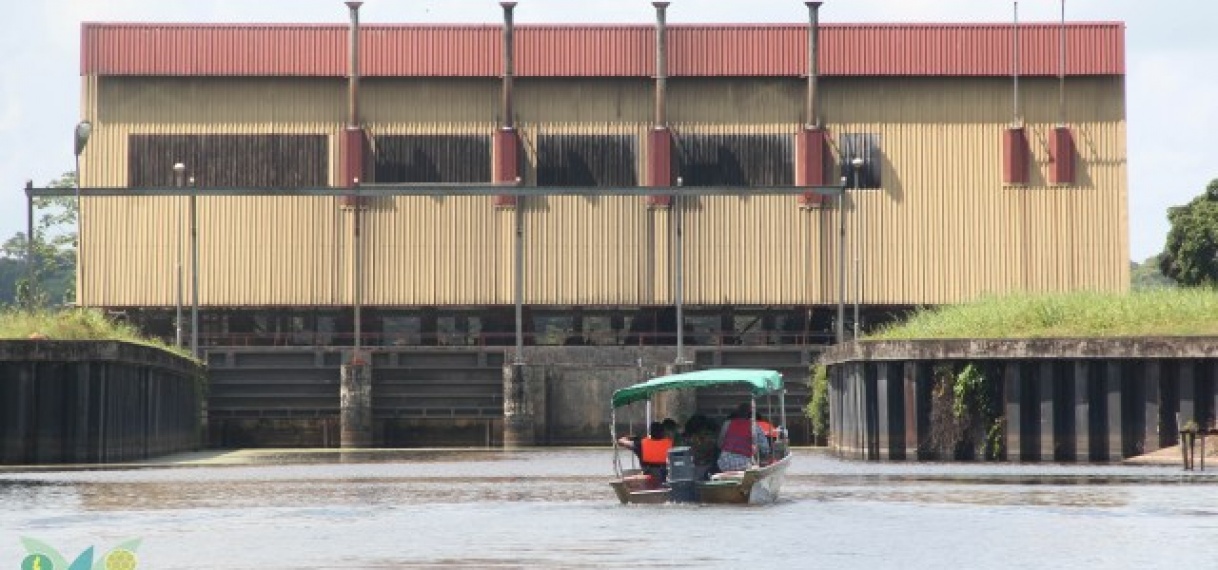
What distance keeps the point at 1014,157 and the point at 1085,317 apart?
32.5 m

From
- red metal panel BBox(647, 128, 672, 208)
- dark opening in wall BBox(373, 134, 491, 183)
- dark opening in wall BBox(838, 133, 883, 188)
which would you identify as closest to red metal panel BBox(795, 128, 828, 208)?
dark opening in wall BBox(838, 133, 883, 188)

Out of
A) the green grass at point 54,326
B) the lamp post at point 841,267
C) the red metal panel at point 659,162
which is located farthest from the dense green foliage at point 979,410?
the red metal panel at point 659,162

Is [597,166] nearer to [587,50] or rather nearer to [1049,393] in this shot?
[587,50]

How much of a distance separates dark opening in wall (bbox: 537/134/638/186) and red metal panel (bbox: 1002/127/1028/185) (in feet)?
50.2

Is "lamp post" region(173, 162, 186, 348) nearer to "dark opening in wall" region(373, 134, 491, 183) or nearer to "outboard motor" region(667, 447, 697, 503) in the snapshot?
"dark opening in wall" region(373, 134, 491, 183)

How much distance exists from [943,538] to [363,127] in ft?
210

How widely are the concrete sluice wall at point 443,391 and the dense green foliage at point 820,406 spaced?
10.3 feet

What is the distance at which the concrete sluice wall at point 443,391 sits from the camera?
306ft

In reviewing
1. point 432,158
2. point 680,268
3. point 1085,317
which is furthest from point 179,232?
point 1085,317

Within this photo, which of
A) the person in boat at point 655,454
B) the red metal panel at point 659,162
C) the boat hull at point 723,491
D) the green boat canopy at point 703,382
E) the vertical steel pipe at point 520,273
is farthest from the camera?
the red metal panel at point 659,162

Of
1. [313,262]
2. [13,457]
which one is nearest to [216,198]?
[313,262]

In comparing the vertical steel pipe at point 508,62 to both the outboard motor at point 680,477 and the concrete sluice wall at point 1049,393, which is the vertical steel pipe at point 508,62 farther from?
the outboard motor at point 680,477

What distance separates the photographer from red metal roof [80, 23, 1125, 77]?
332 feet

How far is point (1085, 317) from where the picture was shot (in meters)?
68.8
